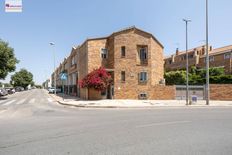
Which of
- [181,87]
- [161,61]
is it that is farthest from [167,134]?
[161,61]

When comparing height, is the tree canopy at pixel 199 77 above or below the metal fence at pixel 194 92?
above

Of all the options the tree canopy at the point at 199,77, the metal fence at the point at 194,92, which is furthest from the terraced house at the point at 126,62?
the tree canopy at the point at 199,77

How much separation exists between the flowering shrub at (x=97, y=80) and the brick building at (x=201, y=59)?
101 feet

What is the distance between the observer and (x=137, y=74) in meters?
30.0

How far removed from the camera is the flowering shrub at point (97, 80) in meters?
27.1

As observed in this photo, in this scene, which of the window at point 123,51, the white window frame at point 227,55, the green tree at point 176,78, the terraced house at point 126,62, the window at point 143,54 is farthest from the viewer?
the white window frame at point 227,55

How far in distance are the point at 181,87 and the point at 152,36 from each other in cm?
754

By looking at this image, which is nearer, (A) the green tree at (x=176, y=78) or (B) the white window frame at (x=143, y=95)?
(B) the white window frame at (x=143, y=95)

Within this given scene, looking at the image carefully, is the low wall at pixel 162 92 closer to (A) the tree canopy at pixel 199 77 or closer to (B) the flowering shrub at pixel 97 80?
(B) the flowering shrub at pixel 97 80

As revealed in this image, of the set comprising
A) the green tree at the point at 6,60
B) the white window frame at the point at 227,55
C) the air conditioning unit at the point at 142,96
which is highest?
the white window frame at the point at 227,55

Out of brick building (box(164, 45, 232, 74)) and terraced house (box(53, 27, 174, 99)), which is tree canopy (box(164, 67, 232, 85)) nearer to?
brick building (box(164, 45, 232, 74))

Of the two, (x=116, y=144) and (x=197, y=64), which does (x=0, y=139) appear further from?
(x=197, y=64)

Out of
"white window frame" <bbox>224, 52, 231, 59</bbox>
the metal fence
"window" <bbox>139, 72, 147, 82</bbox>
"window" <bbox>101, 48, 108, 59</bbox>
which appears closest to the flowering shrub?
"window" <bbox>101, 48, 108, 59</bbox>

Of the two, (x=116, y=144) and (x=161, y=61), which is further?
(x=161, y=61)
